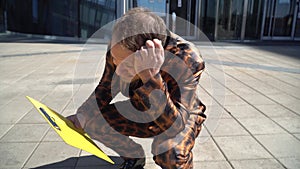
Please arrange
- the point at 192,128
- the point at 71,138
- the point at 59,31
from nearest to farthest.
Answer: the point at 71,138
the point at 192,128
the point at 59,31

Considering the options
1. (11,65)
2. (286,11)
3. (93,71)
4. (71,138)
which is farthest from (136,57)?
(286,11)

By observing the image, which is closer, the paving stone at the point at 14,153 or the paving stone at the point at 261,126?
the paving stone at the point at 14,153

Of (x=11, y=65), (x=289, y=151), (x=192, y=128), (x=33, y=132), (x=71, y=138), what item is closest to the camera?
(x=71, y=138)

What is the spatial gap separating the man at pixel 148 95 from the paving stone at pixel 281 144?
1094mm

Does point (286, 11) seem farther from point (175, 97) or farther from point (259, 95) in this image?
point (175, 97)

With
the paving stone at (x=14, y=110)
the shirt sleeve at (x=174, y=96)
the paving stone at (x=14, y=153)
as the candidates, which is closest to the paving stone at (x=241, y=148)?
the shirt sleeve at (x=174, y=96)

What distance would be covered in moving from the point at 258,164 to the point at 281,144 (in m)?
0.52

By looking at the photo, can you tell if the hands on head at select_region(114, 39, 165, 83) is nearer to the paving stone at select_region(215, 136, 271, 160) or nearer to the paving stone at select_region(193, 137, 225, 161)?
the paving stone at select_region(193, 137, 225, 161)

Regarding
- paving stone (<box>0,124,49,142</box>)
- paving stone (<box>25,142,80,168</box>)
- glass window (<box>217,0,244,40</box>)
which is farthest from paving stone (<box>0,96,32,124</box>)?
glass window (<box>217,0,244,40</box>)

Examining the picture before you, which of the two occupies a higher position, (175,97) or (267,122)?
(175,97)

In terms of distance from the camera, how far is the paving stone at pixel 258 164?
238 cm

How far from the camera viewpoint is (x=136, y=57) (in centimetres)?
134

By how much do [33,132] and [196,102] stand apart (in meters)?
1.89

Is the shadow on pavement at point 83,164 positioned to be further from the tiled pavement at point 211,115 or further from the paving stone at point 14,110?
the paving stone at point 14,110
